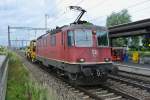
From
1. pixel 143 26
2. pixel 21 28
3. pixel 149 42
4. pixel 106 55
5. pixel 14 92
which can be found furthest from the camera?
pixel 21 28

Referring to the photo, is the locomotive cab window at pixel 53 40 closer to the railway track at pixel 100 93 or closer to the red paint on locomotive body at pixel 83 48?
the red paint on locomotive body at pixel 83 48

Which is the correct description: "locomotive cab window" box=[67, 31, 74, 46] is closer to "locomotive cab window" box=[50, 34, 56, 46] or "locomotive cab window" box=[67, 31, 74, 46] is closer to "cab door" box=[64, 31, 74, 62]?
"cab door" box=[64, 31, 74, 62]

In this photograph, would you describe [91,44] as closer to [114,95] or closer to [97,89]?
[97,89]

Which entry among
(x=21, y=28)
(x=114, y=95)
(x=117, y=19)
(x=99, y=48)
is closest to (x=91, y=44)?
(x=99, y=48)

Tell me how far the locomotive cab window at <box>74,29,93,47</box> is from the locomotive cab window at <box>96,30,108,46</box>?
17.1 inches

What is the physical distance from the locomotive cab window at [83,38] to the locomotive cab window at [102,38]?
0.43m

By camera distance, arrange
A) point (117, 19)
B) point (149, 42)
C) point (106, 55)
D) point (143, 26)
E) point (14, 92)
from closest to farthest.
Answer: point (14, 92)
point (106, 55)
point (143, 26)
point (149, 42)
point (117, 19)

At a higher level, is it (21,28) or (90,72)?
(21,28)

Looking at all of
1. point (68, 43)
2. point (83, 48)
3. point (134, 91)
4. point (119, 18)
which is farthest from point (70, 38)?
point (119, 18)

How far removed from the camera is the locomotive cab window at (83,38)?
47.8ft

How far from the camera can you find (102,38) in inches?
598

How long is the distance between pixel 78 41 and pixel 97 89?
235cm

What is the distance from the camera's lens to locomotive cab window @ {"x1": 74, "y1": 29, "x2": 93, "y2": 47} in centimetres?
1455

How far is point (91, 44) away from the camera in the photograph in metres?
14.7
